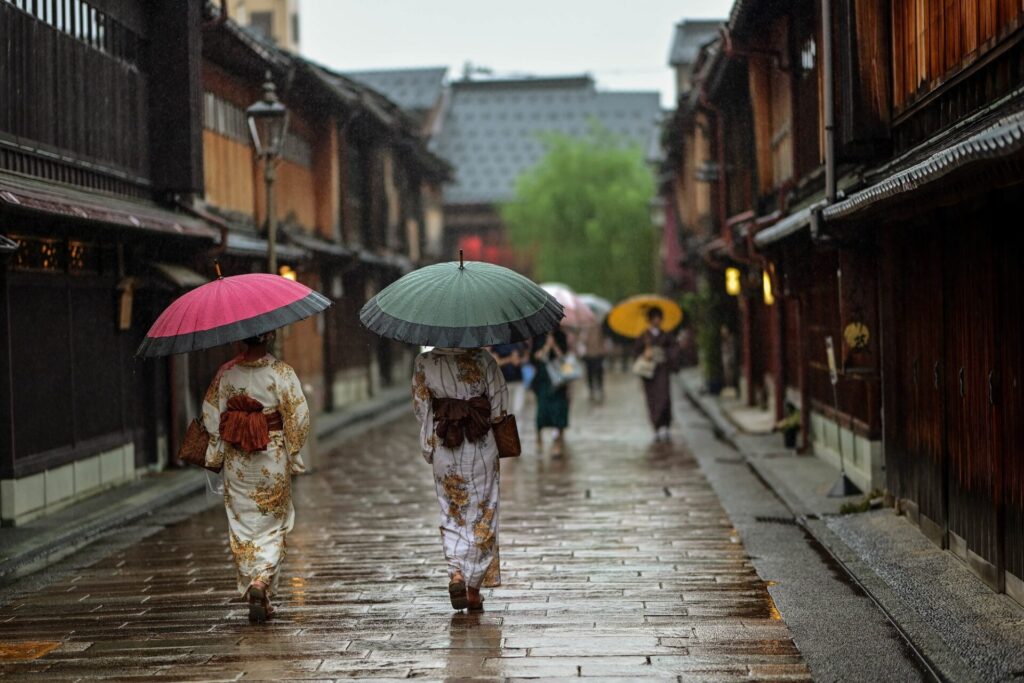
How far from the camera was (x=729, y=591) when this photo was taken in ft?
30.7

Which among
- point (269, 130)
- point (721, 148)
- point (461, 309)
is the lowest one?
point (461, 309)

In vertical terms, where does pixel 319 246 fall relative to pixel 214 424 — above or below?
above

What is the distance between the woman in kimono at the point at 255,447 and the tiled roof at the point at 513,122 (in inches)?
2118

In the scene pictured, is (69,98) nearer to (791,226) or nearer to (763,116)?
(791,226)

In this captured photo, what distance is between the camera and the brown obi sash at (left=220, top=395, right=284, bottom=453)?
860cm

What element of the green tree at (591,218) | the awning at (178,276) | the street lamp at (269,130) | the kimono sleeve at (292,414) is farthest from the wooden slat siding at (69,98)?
the green tree at (591,218)

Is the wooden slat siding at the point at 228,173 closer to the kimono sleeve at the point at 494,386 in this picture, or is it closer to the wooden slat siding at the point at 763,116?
the wooden slat siding at the point at 763,116

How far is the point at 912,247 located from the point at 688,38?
39227 millimetres

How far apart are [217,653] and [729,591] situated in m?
3.56

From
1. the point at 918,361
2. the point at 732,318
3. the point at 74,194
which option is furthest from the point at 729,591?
the point at 732,318

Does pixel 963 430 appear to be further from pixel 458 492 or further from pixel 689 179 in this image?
pixel 689 179

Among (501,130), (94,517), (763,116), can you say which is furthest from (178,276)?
(501,130)

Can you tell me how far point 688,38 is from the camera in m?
48.7

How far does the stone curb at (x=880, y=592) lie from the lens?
6.91 meters
